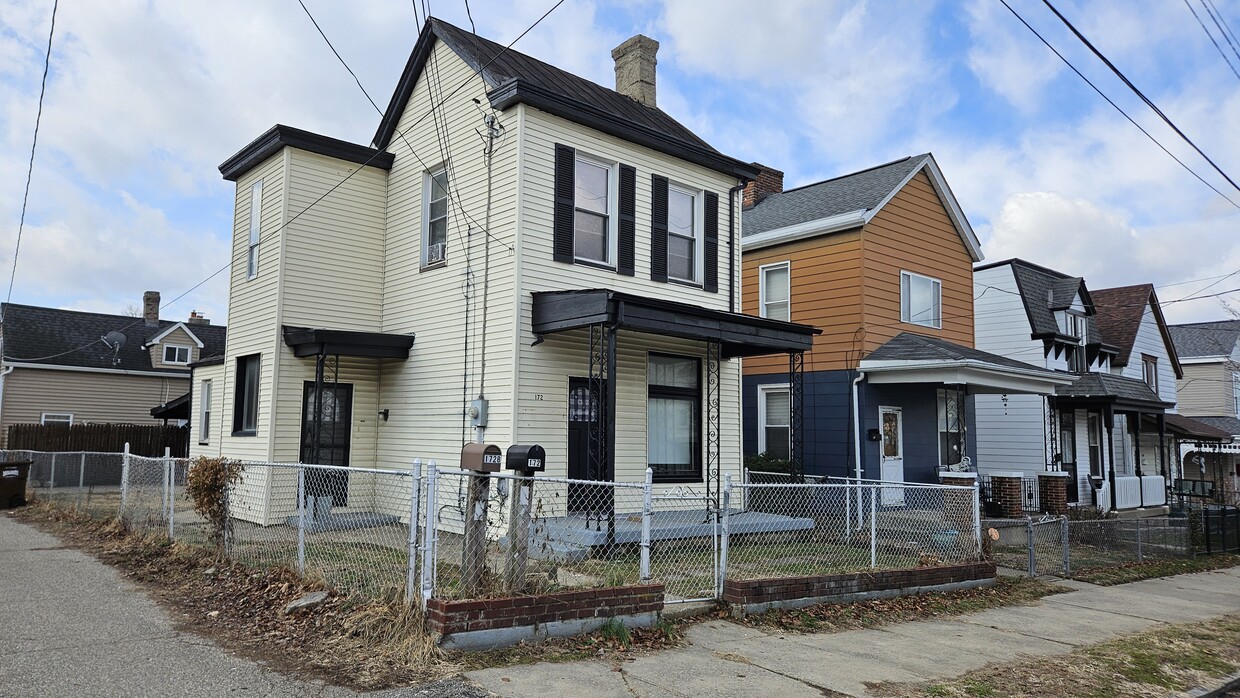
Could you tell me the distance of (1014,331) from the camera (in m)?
22.6

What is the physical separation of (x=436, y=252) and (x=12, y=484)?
1127 cm

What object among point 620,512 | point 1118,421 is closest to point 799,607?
point 620,512

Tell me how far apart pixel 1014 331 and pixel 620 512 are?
49.7 feet

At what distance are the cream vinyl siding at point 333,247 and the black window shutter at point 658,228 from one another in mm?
4816

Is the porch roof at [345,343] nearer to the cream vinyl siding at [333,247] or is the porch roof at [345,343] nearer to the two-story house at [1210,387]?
the cream vinyl siding at [333,247]

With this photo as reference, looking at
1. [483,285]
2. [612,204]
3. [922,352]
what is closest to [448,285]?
[483,285]

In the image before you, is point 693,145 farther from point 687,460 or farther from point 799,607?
point 799,607

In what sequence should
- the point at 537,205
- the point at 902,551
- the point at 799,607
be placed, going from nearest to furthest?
the point at 799,607 → the point at 902,551 → the point at 537,205

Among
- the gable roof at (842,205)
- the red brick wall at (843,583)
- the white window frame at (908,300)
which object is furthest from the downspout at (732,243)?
the red brick wall at (843,583)

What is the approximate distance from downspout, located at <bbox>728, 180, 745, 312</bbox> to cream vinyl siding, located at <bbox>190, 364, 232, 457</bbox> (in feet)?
29.3

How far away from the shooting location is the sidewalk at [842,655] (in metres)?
5.84

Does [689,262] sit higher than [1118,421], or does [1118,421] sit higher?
[689,262]

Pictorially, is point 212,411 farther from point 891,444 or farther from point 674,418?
point 891,444

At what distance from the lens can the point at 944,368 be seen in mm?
15414
